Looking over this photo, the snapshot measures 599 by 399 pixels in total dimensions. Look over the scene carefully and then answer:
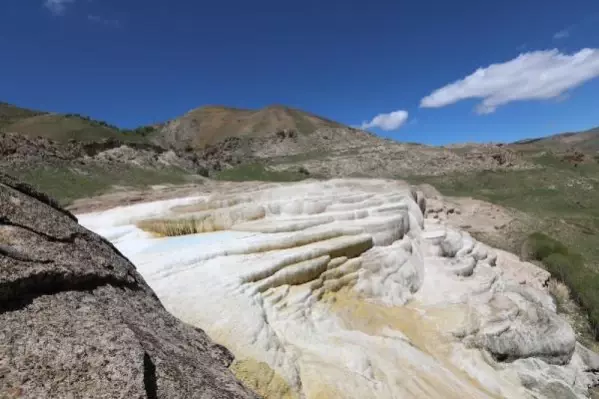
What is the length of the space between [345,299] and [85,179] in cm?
1939

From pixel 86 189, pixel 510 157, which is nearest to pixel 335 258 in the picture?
pixel 86 189

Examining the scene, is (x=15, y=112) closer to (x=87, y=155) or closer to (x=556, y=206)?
(x=87, y=155)

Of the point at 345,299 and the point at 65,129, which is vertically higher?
the point at 65,129

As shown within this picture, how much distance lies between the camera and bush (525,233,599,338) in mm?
14586

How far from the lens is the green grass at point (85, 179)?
21.5m

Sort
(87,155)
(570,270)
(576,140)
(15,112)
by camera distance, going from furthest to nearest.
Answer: (576,140)
(15,112)
(87,155)
(570,270)

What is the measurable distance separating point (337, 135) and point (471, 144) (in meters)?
16.3

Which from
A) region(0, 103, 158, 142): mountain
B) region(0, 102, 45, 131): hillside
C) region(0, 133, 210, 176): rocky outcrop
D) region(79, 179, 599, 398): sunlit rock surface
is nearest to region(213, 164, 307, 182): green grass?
region(0, 133, 210, 176): rocky outcrop

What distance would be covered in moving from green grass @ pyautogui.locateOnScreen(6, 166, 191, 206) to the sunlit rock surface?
9.29 metres

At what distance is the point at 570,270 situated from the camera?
1662 centimetres

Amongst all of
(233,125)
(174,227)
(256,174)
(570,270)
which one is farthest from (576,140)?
(174,227)

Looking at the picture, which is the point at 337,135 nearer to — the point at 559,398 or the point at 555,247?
the point at 555,247

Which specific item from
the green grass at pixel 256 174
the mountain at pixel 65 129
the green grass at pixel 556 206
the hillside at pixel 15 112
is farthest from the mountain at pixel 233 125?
the green grass at pixel 556 206

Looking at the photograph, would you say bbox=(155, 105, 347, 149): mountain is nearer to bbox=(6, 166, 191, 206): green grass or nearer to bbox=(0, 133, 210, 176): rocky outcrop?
bbox=(0, 133, 210, 176): rocky outcrop
